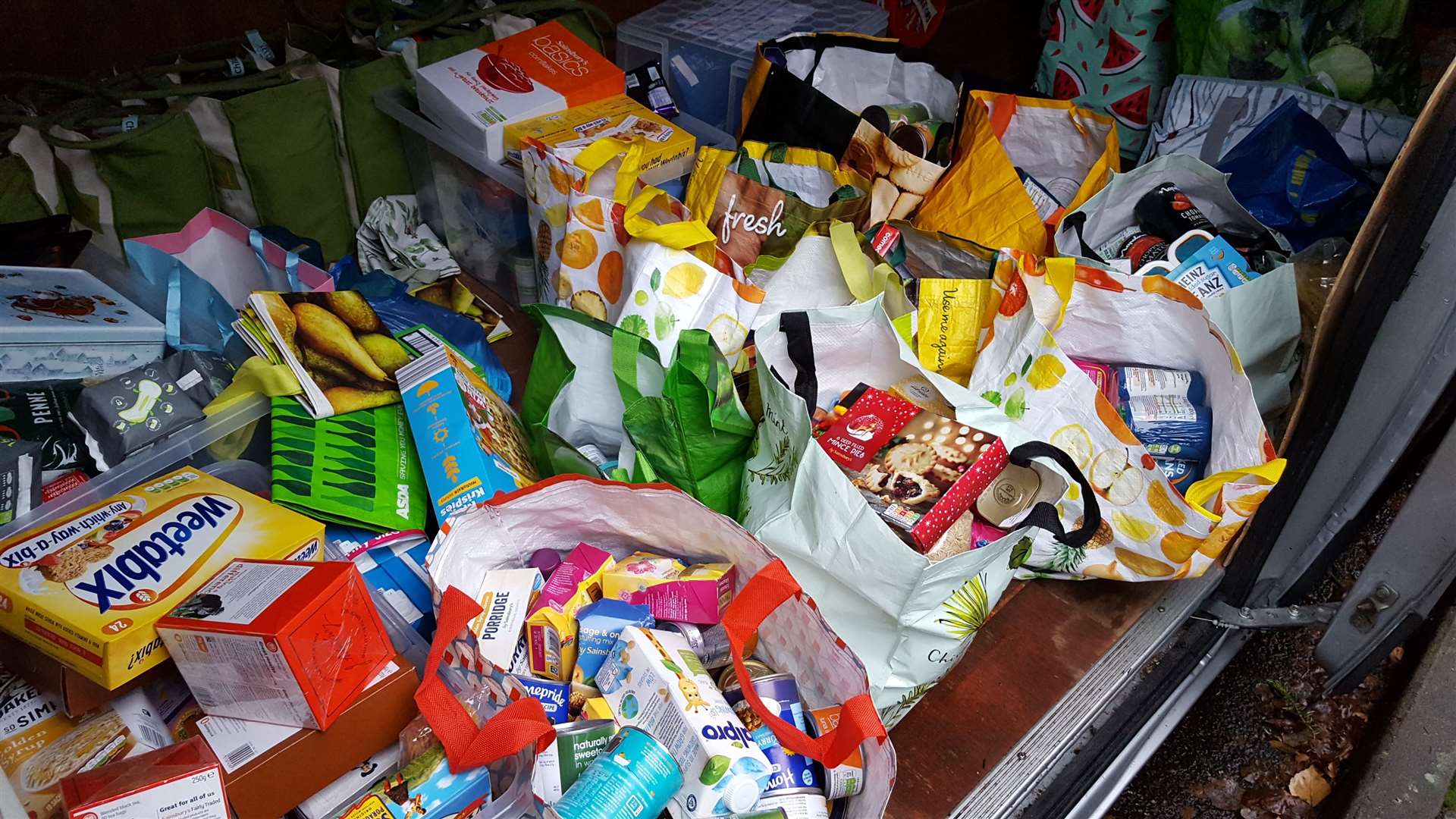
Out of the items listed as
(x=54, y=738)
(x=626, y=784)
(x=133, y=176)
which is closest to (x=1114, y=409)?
(x=626, y=784)

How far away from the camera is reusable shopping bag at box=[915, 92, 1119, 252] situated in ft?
5.64

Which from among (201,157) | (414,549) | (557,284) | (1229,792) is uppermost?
(201,157)

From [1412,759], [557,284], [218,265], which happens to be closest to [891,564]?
[557,284]

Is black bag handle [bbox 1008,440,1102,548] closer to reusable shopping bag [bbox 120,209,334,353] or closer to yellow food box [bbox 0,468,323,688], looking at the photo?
yellow food box [bbox 0,468,323,688]

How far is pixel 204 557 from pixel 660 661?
550 millimetres

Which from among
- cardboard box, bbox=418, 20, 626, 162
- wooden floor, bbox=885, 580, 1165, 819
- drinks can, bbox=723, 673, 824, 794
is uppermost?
cardboard box, bbox=418, 20, 626, 162

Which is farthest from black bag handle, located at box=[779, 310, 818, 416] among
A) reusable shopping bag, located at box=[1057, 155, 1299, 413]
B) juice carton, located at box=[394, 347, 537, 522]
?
reusable shopping bag, located at box=[1057, 155, 1299, 413]

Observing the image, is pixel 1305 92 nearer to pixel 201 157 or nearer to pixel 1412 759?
pixel 1412 759

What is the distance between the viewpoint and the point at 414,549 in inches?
52.6

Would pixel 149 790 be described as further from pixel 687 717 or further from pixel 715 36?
pixel 715 36

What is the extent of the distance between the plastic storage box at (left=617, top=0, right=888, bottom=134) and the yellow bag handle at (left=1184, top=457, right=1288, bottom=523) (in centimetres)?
142

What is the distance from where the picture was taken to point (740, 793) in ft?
3.16

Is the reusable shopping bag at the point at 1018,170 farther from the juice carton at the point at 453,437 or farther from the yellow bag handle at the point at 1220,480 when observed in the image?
the juice carton at the point at 453,437

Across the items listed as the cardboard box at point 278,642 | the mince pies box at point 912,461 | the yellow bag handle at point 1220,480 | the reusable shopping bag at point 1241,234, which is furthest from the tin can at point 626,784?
the reusable shopping bag at point 1241,234
